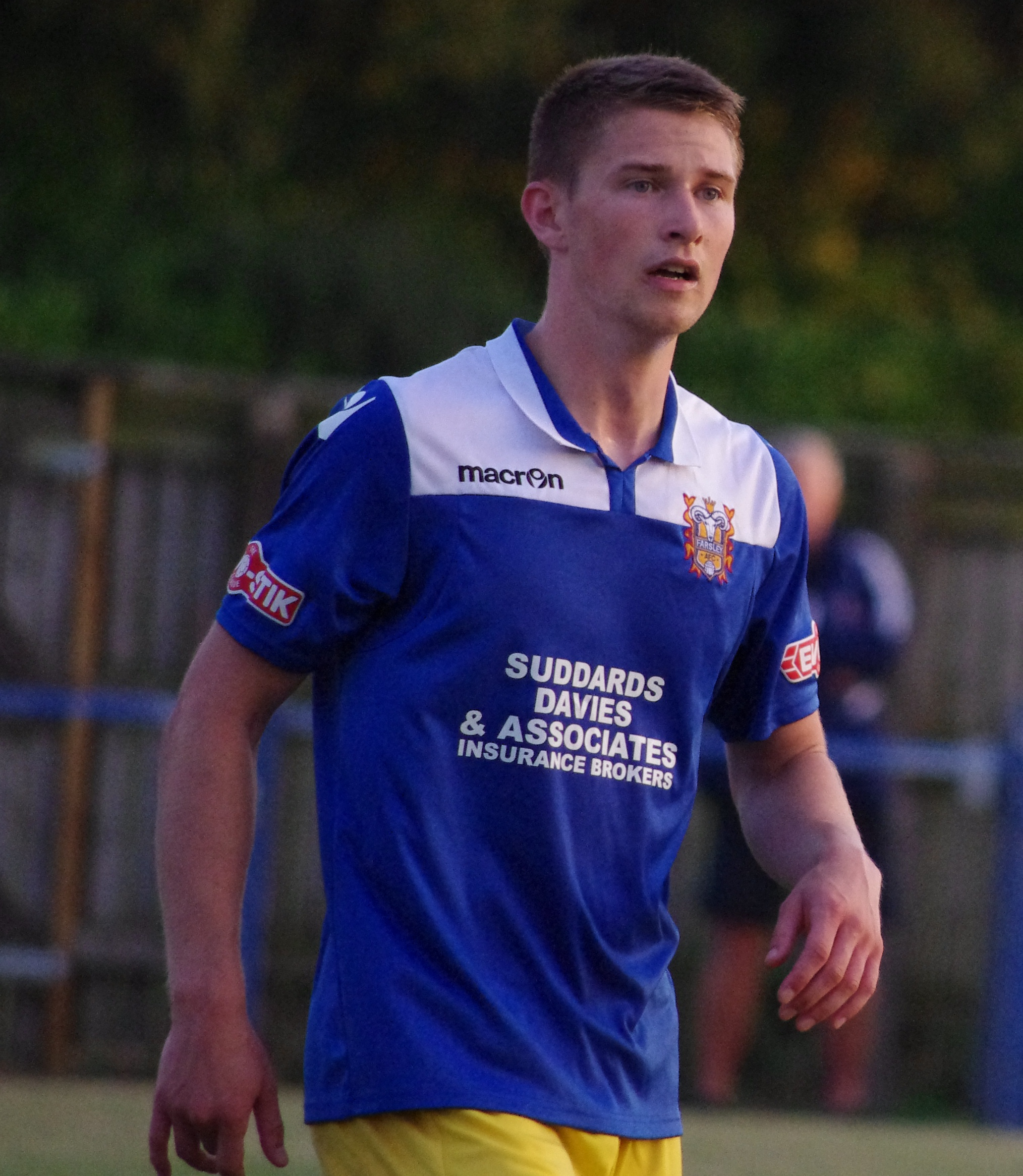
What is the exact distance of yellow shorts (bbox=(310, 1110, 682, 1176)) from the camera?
267cm

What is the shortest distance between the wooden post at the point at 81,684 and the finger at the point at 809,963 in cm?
595

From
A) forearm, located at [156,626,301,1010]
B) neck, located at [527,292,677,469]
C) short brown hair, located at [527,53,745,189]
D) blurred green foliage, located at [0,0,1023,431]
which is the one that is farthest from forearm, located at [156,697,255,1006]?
blurred green foliage, located at [0,0,1023,431]

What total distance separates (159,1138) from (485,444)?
3.21 ft

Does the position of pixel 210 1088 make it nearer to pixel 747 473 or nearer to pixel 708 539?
pixel 708 539

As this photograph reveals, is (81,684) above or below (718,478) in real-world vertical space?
above

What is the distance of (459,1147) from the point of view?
8.82ft

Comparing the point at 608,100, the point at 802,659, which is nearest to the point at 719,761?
the point at 802,659

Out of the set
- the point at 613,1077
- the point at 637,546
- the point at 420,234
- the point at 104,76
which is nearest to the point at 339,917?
the point at 613,1077

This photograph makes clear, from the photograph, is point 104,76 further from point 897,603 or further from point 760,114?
point 897,603

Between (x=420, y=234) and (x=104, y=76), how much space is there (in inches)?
85.8

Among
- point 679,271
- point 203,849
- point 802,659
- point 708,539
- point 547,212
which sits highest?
point 547,212

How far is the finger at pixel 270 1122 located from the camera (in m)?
2.67

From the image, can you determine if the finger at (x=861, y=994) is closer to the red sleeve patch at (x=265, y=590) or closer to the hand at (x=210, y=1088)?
the hand at (x=210, y=1088)

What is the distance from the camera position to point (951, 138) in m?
14.4
